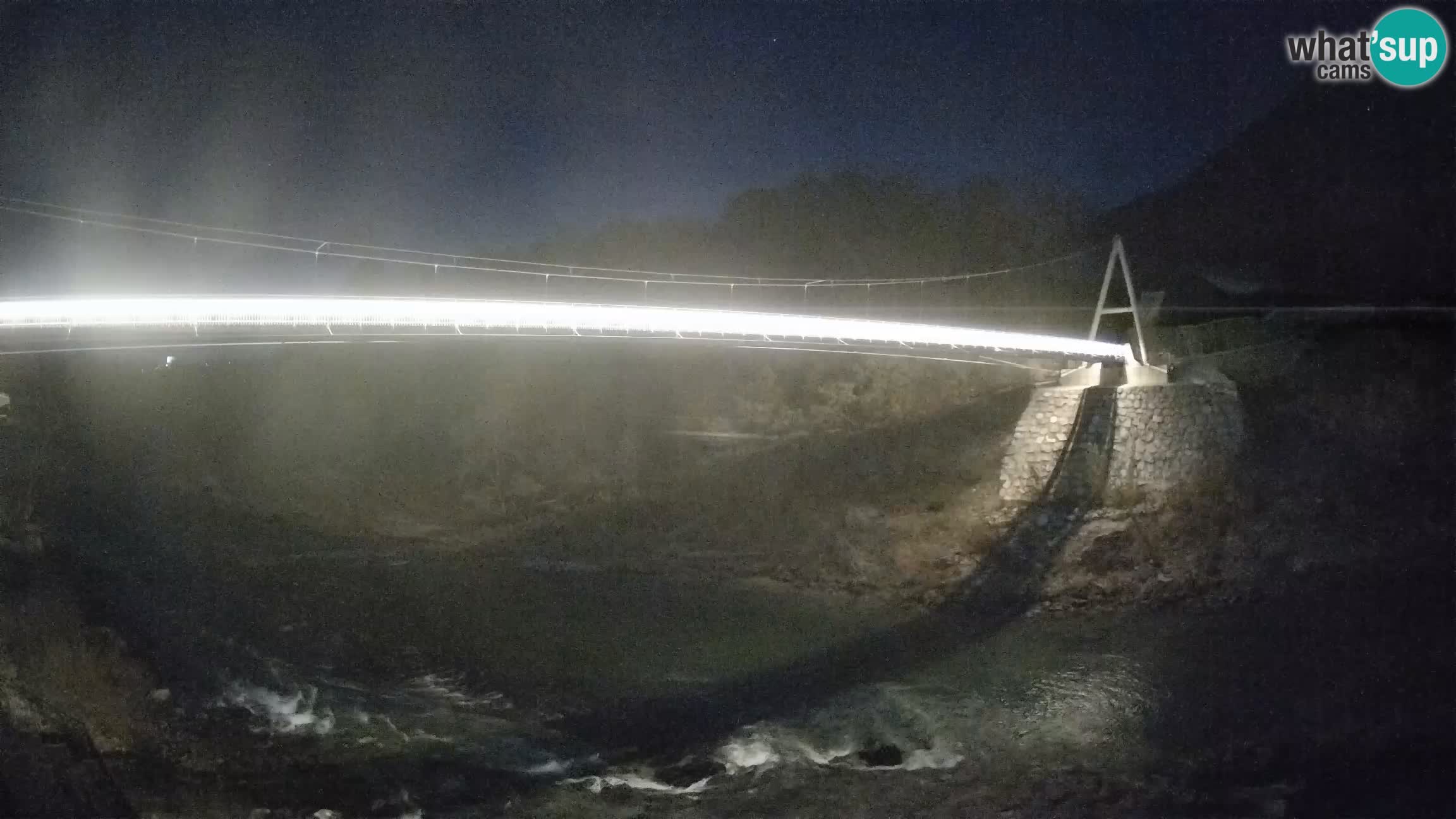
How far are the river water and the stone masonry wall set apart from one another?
2.24 metres

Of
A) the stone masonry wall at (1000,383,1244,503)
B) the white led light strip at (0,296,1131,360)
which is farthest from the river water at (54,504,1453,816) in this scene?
the white led light strip at (0,296,1131,360)

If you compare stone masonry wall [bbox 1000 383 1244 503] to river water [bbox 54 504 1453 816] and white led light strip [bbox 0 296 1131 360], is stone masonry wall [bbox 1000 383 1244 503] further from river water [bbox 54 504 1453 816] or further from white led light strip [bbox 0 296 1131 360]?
river water [bbox 54 504 1453 816]

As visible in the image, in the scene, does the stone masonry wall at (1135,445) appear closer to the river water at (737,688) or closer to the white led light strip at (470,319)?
the white led light strip at (470,319)

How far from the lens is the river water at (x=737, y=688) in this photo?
494 cm

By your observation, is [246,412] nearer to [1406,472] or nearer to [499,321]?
[499,321]

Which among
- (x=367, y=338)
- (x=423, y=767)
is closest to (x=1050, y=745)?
(x=423, y=767)

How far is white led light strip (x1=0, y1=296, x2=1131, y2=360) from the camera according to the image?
588 centimetres

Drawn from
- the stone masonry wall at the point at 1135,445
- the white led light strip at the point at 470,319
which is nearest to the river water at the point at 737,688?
the stone masonry wall at the point at 1135,445

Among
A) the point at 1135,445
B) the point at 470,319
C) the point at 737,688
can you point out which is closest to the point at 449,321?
the point at 470,319

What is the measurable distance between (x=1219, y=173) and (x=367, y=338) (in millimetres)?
18931

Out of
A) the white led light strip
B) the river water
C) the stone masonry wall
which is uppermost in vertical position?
the white led light strip

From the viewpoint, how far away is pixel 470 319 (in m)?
7.12

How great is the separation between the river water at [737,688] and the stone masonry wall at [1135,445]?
7.35 feet

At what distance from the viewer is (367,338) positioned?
6.96 m
